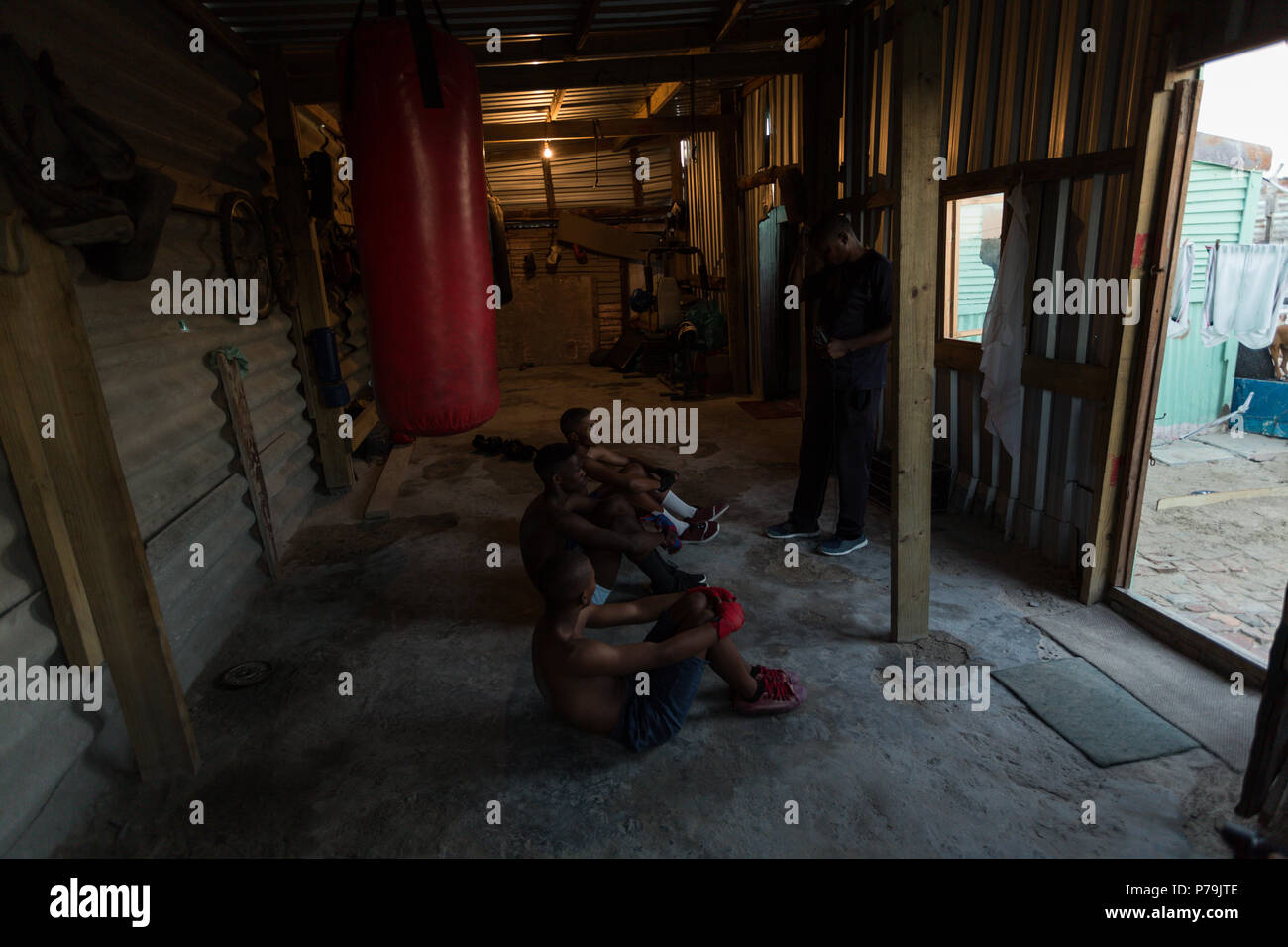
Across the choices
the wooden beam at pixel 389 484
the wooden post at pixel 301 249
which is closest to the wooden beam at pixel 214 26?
the wooden post at pixel 301 249

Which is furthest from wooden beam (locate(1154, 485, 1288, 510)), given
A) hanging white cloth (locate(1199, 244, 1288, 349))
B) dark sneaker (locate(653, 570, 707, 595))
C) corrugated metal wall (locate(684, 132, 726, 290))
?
corrugated metal wall (locate(684, 132, 726, 290))

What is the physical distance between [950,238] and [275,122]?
5662 millimetres

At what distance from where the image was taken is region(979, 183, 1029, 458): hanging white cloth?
14.6ft

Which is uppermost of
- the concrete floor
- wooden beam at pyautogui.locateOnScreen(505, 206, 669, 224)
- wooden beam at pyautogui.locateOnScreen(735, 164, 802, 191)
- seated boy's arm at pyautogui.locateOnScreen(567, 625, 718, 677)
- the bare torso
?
wooden beam at pyautogui.locateOnScreen(505, 206, 669, 224)

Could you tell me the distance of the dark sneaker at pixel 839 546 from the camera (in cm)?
484

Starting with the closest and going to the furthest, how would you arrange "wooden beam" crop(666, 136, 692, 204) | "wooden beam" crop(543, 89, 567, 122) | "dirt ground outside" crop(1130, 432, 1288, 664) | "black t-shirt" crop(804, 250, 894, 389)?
"dirt ground outside" crop(1130, 432, 1288, 664) → "black t-shirt" crop(804, 250, 894, 389) → "wooden beam" crop(543, 89, 567, 122) → "wooden beam" crop(666, 136, 692, 204)

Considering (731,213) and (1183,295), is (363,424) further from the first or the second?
(1183,295)

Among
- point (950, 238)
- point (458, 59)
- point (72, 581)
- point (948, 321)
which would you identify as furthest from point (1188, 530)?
point (72, 581)

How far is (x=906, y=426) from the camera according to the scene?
350 centimetres

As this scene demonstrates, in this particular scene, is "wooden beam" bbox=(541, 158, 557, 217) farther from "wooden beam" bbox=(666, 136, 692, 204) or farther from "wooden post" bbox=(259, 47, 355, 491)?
"wooden post" bbox=(259, 47, 355, 491)

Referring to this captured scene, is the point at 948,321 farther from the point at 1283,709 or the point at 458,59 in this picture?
the point at 458,59

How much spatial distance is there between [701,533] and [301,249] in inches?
172

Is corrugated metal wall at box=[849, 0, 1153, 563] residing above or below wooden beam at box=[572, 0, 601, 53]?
below

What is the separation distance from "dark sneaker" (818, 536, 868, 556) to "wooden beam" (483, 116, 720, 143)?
6.64m
